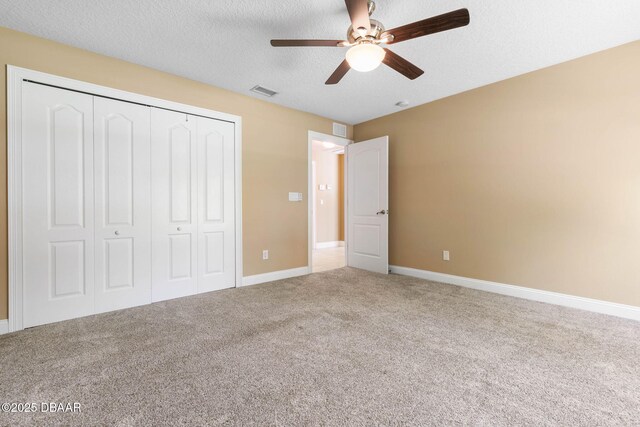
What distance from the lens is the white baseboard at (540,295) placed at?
2.68 meters

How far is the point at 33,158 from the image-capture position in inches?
96.6

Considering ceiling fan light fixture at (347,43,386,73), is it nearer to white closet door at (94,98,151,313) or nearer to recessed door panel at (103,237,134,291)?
white closet door at (94,98,151,313)

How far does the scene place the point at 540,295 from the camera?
3127 millimetres

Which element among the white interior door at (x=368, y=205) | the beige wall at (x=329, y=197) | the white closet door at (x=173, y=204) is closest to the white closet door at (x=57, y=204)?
the white closet door at (x=173, y=204)

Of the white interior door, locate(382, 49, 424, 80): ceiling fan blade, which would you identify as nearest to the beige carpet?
the white interior door

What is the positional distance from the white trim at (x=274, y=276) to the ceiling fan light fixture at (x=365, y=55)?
296 cm

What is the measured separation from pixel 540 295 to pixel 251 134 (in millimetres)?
4051

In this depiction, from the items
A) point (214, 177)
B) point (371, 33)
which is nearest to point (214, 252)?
point (214, 177)

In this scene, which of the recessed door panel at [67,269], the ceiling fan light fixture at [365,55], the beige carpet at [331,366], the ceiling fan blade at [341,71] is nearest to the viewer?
the beige carpet at [331,366]

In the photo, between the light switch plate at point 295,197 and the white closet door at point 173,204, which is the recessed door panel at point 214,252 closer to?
the white closet door at point 173,204

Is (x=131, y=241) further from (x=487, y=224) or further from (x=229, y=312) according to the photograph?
(x=487, y=224)

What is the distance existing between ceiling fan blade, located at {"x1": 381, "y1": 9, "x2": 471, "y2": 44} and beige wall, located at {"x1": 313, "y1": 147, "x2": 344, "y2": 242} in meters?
5.36

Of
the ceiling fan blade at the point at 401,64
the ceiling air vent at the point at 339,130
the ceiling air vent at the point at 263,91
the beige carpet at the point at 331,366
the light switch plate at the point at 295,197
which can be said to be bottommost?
the beige carpet at the point at 331,366

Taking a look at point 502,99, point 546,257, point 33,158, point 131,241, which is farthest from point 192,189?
point 546,257
